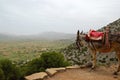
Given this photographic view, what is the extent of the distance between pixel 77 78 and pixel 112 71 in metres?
2.92

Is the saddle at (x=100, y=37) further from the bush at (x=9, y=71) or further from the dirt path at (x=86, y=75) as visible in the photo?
the bush at (x=9, y=71)

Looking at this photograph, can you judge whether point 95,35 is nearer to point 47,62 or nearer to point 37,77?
point 37,77

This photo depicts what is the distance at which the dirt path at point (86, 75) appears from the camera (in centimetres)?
1388

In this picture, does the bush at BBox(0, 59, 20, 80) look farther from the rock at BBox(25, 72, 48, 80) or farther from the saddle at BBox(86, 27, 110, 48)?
the saddle at BBox(86, 27, 110, 48)

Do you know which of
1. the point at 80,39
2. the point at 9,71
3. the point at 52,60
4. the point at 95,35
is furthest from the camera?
the point at 9,71

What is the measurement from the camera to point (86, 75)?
47.7ft

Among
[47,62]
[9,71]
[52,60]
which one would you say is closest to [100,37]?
[52,60]

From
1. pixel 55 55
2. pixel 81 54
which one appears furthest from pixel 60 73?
pixel 81 54

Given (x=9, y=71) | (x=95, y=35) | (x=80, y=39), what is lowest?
(x=9, y=71)

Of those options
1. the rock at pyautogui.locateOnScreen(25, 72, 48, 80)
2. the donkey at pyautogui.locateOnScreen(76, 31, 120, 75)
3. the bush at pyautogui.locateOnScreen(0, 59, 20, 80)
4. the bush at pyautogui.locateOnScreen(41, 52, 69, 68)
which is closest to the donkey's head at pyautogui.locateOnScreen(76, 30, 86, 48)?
the donkey at pyautogui.locateOnScreen(76, 31, 120, 75)

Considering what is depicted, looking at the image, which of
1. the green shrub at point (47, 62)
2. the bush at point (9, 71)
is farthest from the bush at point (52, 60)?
the bush at point (9, 71)

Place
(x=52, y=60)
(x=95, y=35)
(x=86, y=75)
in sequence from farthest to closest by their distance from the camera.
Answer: (x=52, y=60), (x=95, y=35), (x=86, y=75)

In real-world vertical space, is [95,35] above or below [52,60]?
above

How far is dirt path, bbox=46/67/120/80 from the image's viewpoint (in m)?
13.9
